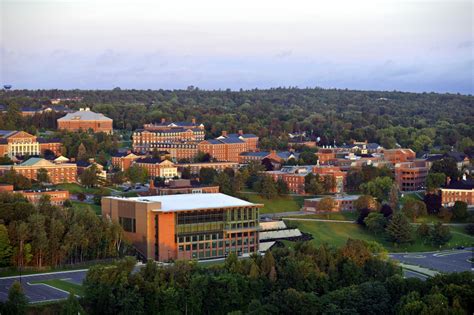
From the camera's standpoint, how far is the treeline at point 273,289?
3650 centimetres

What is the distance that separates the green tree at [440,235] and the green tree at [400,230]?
1283 mm

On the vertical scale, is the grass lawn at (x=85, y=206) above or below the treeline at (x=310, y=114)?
below

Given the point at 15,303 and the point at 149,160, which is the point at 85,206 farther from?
the point at 15,303

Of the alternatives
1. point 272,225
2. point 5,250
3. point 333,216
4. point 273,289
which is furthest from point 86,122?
point 273,289

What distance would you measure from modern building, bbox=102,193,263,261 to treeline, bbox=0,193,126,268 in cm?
137

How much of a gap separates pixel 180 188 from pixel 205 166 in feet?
40.0

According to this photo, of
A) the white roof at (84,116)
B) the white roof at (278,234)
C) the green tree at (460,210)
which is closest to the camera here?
the white roof at (278,234)

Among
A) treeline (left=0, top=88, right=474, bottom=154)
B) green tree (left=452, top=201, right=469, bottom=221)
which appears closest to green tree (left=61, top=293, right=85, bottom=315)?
green tree (left=452, top=201, right=469, bottom=221)

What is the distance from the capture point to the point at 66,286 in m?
40.4

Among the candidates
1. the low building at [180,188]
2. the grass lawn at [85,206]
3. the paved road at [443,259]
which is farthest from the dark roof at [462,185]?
the grass lawn at [85,206]

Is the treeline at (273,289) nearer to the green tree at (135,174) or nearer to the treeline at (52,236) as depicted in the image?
the treeline at (52,236)

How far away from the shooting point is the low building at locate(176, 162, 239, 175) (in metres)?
70.1

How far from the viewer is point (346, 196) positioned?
206 ft

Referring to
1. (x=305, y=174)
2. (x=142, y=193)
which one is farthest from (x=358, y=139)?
(x=142, y=193)
